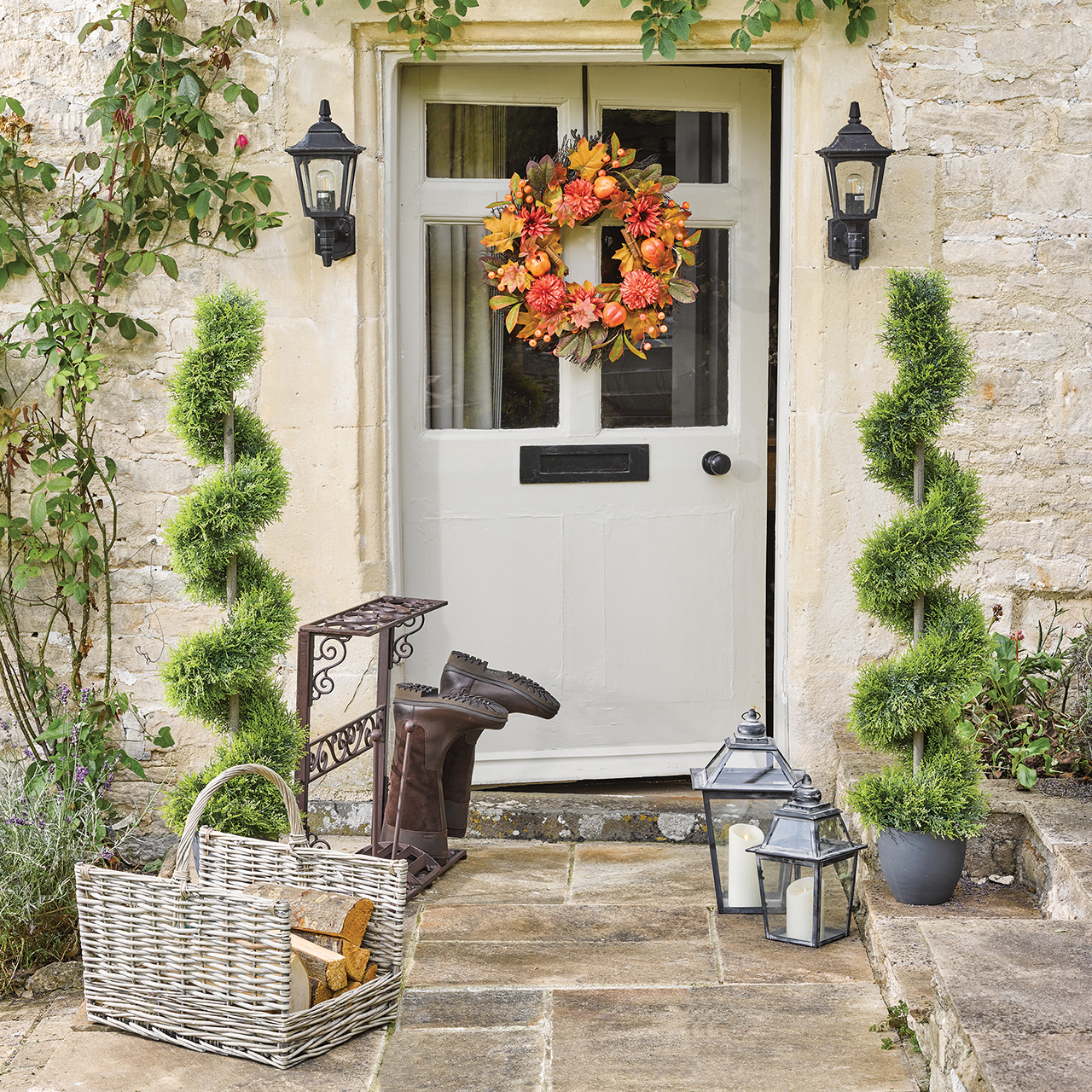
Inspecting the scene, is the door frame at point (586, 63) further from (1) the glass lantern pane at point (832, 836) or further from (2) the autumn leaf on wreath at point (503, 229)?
(1) the glass lantern pane at point (832, 836)

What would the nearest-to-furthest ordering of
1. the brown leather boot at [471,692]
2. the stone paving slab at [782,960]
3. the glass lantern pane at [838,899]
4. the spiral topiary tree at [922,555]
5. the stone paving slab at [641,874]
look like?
1. the stone paving slab at [782,960]
2. the spiral topiary tree at [922,555]
3. the glass lantern pane at [838,899]
4. the stone paving slab at [641,874]
5. the brown leather boot at [471,692]

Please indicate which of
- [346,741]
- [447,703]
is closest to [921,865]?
[447,703]

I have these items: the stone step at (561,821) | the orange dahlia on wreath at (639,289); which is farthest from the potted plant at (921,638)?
the orange dahlia on wreath at (639,289)

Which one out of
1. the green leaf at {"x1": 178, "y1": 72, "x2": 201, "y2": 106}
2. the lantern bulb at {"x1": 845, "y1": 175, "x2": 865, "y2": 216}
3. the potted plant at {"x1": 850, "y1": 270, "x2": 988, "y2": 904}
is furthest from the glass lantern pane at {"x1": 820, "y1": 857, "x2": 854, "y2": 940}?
the green leaf at {"x1": 178, "y1": 72, "x2": 201, "y2": 106}

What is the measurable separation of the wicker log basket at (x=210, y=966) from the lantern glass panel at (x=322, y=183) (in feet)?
5.87

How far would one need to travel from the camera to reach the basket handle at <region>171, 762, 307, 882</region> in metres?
2.50

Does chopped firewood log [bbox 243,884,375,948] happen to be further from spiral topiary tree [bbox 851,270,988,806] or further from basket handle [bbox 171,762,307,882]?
spiral topiary tree [bbox 851,270,988,806]

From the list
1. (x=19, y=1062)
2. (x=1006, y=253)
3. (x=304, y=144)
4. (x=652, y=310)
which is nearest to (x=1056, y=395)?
(x=1006, y=253)

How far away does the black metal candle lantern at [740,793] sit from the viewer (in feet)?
10.2

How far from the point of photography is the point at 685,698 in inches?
166

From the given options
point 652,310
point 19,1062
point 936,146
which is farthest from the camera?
point 652,310

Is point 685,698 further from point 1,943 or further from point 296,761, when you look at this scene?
point 1,943

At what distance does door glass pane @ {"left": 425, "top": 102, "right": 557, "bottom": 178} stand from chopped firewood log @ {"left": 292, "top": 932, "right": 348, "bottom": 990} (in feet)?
8.24

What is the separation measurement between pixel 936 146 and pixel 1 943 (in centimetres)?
348
